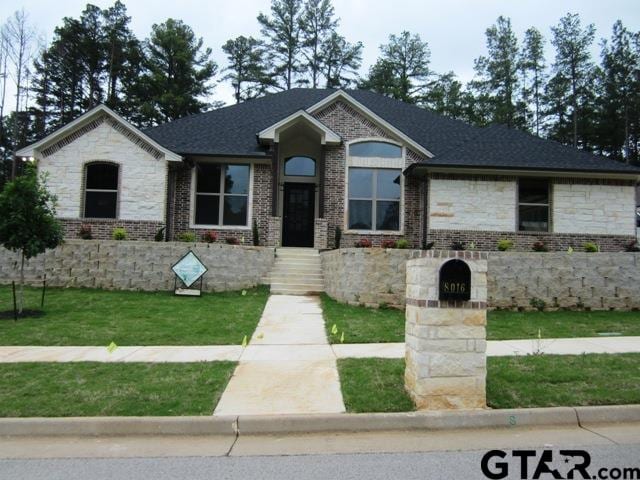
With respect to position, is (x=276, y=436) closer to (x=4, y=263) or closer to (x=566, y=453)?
(x=566, y=453)

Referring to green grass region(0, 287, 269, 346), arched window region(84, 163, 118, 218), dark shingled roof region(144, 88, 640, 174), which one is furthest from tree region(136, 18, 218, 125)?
green grass region(0, 287, 269, 346)

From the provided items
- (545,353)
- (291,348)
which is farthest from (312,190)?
(545,353)

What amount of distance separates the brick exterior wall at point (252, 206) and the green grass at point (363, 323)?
5889 millimetres

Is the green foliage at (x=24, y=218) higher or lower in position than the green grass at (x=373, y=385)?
higher

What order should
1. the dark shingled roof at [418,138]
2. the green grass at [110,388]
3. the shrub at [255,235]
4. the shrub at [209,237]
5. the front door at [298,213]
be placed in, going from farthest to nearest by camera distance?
the front door at [298,213] → the shrub at [255,235] → the dark shingled roof at [418,138] → the shrub at [209,237] → the green grass at [110,388]

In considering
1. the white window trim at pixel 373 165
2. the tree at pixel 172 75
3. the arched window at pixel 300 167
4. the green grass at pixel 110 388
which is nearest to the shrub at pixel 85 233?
the arched window at pixel 300 167

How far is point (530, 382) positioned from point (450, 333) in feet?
4.87

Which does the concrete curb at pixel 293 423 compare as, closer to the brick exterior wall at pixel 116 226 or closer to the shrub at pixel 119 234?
the shrub at pixel 119 234

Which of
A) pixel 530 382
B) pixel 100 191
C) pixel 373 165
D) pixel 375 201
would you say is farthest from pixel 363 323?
pixel 100 191

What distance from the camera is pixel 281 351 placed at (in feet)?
25.3

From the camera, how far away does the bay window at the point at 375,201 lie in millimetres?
17562

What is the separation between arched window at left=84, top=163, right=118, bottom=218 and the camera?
16.1 meters

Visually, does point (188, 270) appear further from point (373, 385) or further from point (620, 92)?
point (620, 92)

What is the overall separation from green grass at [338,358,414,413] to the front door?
38.3ft
